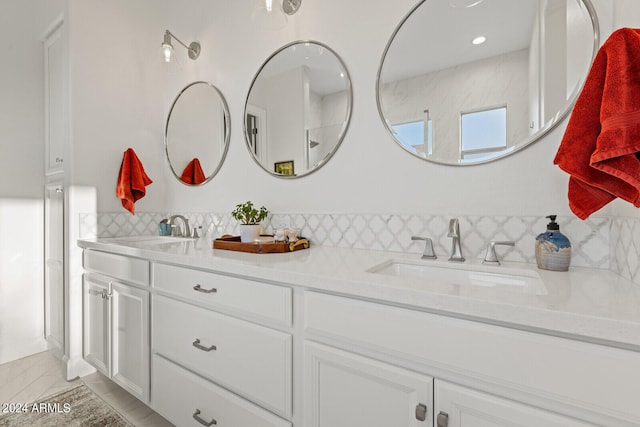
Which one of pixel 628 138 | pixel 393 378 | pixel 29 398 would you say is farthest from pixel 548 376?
pixel 29 398

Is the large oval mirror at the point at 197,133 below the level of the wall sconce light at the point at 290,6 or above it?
below

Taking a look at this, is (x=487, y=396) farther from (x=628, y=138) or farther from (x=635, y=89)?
(x=635, y=89)

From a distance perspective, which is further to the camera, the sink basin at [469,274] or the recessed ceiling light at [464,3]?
the recessed ceiling light at [464,3]

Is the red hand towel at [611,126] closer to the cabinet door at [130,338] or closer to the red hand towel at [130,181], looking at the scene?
the cabinet door at [130,338]

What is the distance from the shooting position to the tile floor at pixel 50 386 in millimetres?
1745

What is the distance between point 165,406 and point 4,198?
2.03 metres

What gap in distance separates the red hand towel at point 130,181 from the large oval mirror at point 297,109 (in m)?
0.89

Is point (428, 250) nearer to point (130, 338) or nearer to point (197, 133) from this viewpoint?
point (130, 338)

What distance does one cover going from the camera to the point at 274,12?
68.6 inches


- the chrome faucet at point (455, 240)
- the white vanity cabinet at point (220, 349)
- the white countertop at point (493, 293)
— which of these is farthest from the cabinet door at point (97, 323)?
the chrome faucet at point (455, 240)

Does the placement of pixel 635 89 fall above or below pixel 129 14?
below

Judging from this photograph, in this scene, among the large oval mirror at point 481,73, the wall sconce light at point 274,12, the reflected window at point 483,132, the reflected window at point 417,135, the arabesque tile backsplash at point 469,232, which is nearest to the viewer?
the arabesque tile backsplash at point 469,232

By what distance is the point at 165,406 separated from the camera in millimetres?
1515

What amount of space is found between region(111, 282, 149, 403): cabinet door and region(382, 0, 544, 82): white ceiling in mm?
1712
